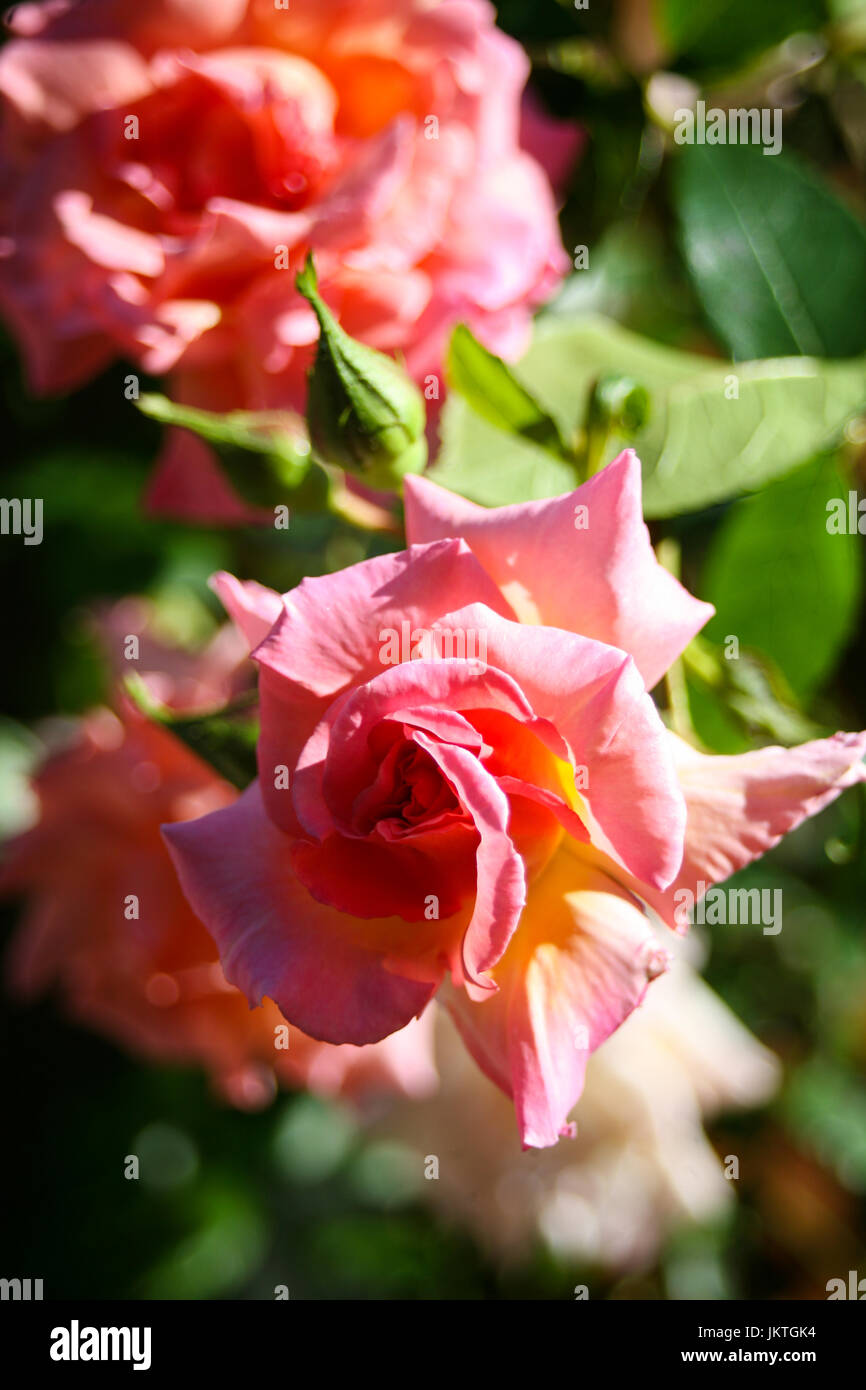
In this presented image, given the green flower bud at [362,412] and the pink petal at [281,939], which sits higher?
the green flower bud at [362,412]

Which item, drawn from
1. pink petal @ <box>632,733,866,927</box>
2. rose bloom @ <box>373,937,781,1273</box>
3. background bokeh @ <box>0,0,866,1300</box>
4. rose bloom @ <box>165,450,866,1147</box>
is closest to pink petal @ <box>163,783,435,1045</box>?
rose bloom @ <box>165,450,866,1147</box>

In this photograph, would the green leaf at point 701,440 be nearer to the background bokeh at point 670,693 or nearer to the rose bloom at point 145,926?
the background bokeh at point 670,693

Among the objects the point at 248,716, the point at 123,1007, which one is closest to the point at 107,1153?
the point at 123,1007

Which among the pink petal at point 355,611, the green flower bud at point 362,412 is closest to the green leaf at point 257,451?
the green flower bud at point 362,412

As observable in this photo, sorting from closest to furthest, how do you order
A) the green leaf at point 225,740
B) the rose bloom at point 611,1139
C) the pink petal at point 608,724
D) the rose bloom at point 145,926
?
1. the pink petal at point 608,724
2. the green leaf at point 225,740
3. the rose bloom at point 145,926
4. the rose bloom at point 611,1139

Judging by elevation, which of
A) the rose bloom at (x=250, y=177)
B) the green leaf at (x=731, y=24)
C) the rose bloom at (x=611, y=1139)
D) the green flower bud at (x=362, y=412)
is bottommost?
the rose bloom at (x=611, y=1139)

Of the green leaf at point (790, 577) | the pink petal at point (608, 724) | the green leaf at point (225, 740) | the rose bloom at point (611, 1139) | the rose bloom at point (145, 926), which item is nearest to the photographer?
the pink petal at point (608, 724)

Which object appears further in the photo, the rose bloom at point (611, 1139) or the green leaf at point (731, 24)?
the rose bloom at point (611, 1139)
